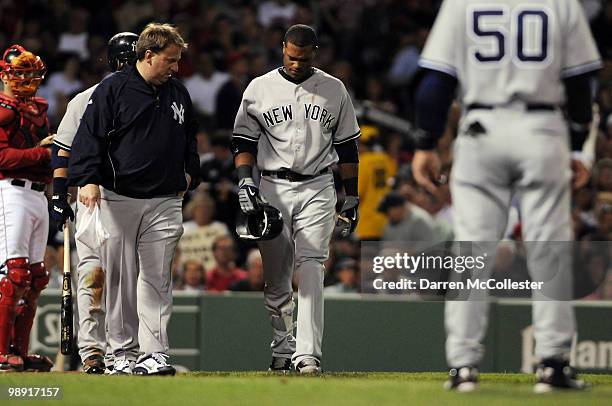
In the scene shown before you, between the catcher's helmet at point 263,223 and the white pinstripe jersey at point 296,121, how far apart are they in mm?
359

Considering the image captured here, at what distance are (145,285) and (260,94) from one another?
158 centimetres

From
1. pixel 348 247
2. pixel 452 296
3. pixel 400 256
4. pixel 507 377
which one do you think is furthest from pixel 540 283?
pixel 348 247

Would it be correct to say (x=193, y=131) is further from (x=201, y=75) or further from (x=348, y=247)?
(x=201, y=75)

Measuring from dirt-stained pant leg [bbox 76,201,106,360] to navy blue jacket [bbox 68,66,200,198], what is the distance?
31.3 inches

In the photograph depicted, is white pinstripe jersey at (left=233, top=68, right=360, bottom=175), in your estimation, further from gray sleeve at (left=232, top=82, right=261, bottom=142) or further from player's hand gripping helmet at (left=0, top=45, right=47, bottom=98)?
player's hand gripping helmet at (left=0, top=45, right=47, bottom=98)

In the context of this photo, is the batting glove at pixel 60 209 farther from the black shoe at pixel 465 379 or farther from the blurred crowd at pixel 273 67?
the blurred crowd at pixel 273 67

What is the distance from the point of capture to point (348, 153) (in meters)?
9.22

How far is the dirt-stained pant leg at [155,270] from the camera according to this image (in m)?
8.44

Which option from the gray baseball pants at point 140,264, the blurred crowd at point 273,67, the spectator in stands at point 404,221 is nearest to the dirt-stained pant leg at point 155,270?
the gray baseball pants at point 140,264

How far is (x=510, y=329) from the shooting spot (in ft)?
43.5

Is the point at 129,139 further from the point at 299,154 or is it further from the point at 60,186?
the point at 299,154

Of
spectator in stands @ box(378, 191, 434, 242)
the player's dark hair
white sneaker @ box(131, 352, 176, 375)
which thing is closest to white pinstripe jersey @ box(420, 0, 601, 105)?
the player's dark hair

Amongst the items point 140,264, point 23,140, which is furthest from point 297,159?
point 23,140

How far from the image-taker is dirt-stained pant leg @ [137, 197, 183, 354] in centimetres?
844
